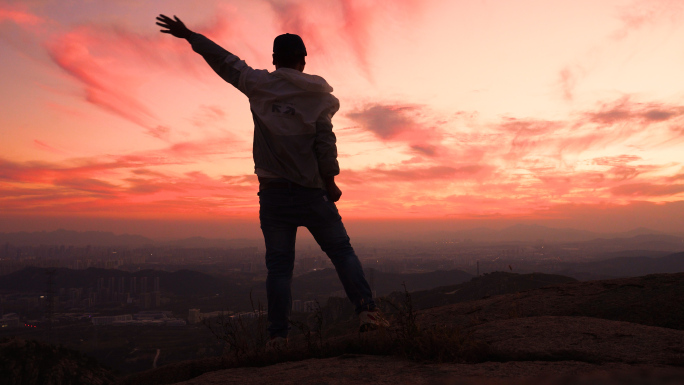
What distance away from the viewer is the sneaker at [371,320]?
11.8 feet

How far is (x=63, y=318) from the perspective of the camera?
65.5m

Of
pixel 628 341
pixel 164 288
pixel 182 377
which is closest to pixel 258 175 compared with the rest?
pixel 182 377

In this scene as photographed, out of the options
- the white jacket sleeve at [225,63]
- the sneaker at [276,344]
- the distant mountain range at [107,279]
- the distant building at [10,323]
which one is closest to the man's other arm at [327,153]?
the white jacket sleeve at [225,63]

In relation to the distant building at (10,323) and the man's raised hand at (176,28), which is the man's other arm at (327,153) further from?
the distant building at (10,323)

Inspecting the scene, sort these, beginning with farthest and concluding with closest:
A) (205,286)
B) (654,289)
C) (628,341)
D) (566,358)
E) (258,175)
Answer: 1. (205,286)
2. (654,289)
3. (258,175)
4. (628,341)
5. (566,358)

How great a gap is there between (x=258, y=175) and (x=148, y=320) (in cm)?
6884

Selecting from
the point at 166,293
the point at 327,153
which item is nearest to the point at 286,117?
the point at 327,153

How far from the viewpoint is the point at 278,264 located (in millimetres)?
3672

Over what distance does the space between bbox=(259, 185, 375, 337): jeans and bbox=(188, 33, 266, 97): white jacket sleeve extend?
3.53ft

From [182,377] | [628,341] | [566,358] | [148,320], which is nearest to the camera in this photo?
[566,358]

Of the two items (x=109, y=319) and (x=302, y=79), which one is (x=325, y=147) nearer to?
(x=302, y=79)

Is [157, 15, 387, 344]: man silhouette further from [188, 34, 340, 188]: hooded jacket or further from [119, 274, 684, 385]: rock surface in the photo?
[119, 274, 684, 385]: rock surface

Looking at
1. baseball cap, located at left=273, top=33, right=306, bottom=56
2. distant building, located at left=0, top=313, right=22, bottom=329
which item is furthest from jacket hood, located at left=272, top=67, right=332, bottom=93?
distant building, located at left=0, top=313, right=22, bottom=329

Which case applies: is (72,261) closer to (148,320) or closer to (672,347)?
(148,320)
